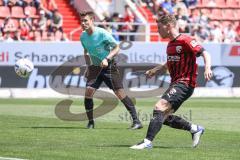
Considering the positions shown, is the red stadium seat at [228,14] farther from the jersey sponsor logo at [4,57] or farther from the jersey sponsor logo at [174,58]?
the jersey sponsor logo at [174,58]

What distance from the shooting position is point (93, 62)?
16.6 meters

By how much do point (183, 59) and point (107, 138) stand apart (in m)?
2.44

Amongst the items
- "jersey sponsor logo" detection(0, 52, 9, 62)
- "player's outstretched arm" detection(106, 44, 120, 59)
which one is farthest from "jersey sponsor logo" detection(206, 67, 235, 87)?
"player's outstretched arm" detection(106, 44, 120, 59)

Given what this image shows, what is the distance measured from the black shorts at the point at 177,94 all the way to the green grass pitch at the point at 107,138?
737mm

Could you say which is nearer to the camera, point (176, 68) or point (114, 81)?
point (176, 68)

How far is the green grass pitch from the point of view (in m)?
11.4

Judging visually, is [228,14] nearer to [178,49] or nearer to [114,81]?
[114,81]

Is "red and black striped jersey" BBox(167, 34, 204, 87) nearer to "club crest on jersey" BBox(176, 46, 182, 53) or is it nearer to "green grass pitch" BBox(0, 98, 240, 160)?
"club crest on jersey" BBox(176, 46, 182, 53)

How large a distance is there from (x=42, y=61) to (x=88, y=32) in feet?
45.8

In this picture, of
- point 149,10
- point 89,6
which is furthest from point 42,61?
point 149,10

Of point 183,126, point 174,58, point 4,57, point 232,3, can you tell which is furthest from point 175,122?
point 232,3

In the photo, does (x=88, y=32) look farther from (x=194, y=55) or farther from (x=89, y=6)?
(x=89, y=6)

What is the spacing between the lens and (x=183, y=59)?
12.5 m

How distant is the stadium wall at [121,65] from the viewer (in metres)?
29.6
